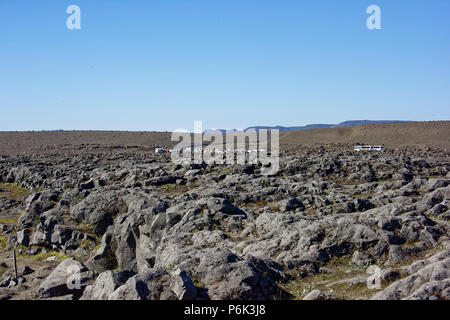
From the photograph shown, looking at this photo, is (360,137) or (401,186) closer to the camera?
(401,186)

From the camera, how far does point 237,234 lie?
17719 millimetres

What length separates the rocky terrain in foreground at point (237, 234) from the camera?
33.3 feet

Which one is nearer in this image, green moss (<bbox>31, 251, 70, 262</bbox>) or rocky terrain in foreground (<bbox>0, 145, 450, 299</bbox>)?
rocky terrain in foreground (<bbox>0, 145, 450, 299</bbox>)

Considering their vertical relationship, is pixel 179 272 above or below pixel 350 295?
above

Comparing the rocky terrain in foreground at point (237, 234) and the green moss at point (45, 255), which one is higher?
the rocky terrain in foreground at point (237, 234)

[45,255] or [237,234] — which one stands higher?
[237,234]

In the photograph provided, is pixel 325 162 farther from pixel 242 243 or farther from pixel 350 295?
pixel 350 295

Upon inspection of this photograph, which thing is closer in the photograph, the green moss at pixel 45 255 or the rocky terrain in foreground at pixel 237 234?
the rocky terrain in foreground at pixel 237 234

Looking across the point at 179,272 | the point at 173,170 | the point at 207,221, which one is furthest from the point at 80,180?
the point at 179,272

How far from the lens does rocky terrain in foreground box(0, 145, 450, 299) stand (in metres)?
10.1

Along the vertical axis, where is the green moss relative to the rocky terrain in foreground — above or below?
below

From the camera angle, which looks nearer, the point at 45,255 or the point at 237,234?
the point at 237,234
